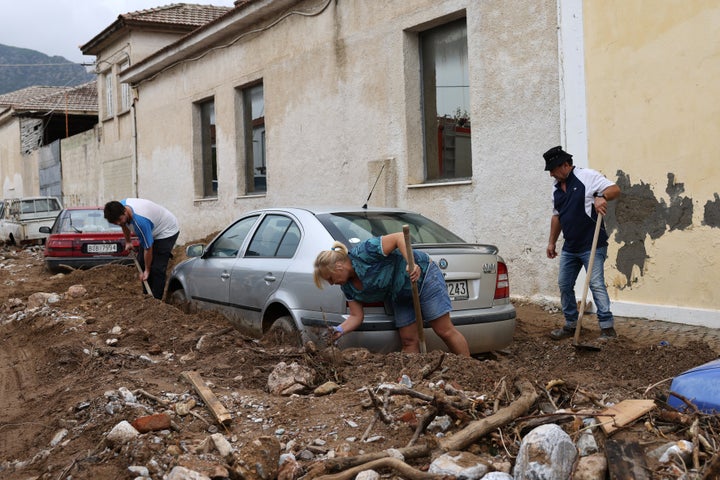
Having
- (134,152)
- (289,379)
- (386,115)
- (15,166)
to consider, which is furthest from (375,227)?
(15,166)

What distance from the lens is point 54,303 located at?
963cm

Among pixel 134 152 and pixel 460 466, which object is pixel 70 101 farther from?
pixel 460 466

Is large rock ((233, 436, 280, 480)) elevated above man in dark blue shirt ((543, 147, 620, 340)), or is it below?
→ below

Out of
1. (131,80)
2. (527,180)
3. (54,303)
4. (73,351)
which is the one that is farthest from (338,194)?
(131,80)

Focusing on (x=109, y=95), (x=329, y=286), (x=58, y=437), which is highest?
(x=109, y=95)

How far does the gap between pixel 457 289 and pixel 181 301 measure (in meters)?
3.59

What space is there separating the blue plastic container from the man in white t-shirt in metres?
6.67

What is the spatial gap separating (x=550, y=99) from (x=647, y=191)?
5.82ft

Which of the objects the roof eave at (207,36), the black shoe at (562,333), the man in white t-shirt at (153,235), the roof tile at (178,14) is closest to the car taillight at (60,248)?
the man in white t-shirt at (153,235)

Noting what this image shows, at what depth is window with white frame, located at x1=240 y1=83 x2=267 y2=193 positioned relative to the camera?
15797 mm

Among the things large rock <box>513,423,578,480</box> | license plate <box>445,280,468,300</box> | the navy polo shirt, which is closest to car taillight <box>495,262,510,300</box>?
license plate <box>445,280,468,300</box>

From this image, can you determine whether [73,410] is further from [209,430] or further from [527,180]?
[527,180]

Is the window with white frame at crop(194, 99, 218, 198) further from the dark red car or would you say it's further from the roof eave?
the dark red car

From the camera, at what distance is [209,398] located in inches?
172
